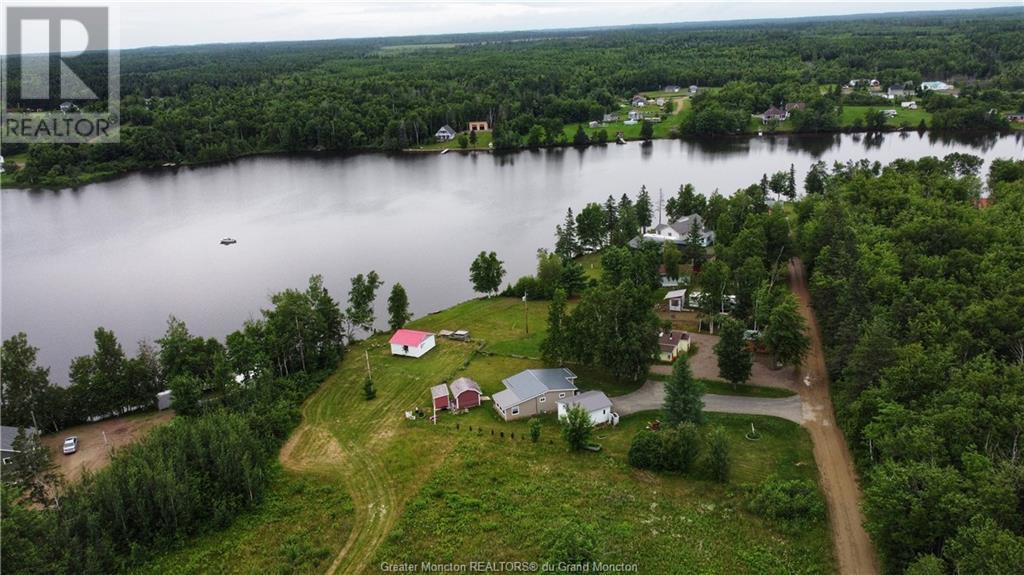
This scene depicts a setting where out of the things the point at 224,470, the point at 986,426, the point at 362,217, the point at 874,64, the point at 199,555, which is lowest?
the point at 199,555

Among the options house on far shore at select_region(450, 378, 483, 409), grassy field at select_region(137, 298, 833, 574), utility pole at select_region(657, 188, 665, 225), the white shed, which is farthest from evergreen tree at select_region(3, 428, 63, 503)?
utility pole at select_region(657, 188, 665, 225)

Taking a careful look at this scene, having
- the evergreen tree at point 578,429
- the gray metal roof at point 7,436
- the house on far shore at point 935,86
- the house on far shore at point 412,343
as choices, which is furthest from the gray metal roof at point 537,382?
the house on far shore at point 935,86

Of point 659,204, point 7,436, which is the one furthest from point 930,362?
point 659,204

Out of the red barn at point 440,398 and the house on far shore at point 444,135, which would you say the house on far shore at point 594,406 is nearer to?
the red barn at point 440,398

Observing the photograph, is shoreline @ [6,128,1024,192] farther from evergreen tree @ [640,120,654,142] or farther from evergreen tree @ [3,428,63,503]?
evergreen tree @ [3,428,63,503]

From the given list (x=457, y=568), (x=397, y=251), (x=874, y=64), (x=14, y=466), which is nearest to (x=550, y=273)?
(x=397, y=251)

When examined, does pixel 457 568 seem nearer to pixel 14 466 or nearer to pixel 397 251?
pixel 14 466

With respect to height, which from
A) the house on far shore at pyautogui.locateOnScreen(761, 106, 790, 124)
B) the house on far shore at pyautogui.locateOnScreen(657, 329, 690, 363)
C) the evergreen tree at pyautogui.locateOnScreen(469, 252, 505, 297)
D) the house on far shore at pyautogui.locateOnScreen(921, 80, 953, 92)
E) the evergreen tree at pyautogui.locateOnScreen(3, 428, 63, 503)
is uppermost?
the house on far shore at pyautogui.locateOnScreen(921, 80, 953, 92)

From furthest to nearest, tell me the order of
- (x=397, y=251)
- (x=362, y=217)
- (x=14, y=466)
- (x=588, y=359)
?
(x=362, y=217)
(x=397, y=251)
(x=588, y=359)
(x=14, y=466)
